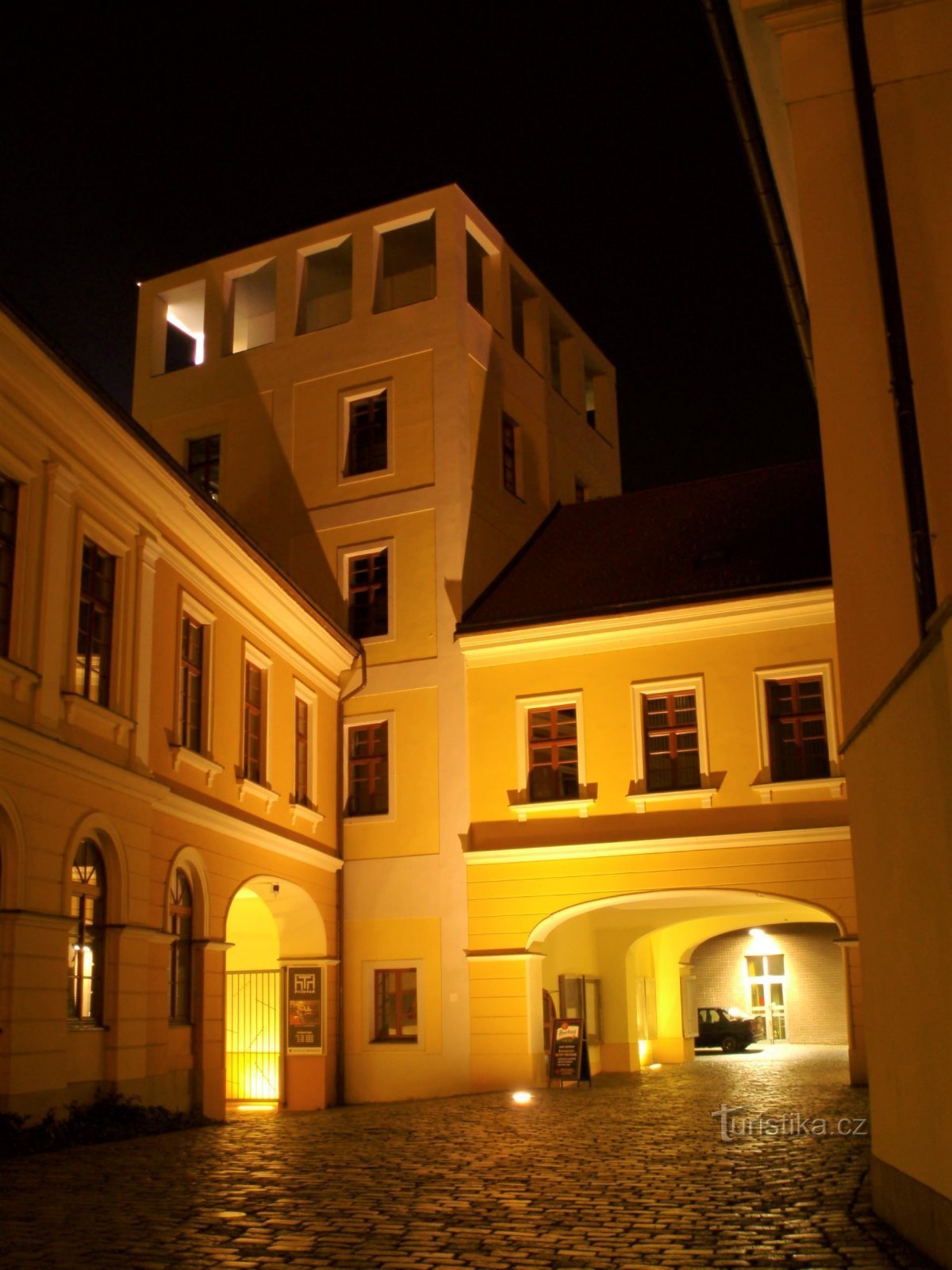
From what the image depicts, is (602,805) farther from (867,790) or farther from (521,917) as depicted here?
(867,790)

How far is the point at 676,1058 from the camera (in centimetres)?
2983

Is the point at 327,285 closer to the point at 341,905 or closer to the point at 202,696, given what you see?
the point at 341,905

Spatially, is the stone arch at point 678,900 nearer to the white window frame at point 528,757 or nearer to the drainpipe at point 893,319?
the white window frame at point 528,757

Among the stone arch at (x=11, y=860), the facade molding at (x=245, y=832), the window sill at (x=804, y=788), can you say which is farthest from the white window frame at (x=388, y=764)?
the stone arch at (x=11, y=860)

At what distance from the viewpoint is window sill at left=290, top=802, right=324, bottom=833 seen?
21.7 meters

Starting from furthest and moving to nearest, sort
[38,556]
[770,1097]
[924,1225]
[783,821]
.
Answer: [783,821], [770,1097], [38,556], [924,1225]

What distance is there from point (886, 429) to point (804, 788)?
13267 millimetres

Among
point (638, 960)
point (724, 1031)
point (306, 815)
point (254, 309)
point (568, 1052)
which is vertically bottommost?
point (724, 1031)

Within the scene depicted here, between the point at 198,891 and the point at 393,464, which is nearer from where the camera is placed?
the point at 198,891

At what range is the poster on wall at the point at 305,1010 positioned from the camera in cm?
2241

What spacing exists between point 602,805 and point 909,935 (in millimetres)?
15730

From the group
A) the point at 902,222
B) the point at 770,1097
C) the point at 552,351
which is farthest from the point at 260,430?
the point at 902,222

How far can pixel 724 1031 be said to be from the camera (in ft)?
117

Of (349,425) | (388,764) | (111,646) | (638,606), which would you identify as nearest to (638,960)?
(388,764)
